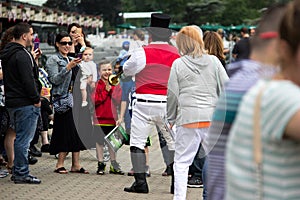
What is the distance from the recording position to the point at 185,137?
7.96 m

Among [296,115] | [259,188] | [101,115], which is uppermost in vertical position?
[296,115]

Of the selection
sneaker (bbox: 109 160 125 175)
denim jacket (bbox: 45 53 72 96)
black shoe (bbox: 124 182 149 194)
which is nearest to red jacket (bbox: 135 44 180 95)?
black shoe (bbox: 124 182 149 194)

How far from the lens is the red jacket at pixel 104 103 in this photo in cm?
1073

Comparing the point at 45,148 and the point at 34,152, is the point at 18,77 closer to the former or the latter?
the point at 34,152

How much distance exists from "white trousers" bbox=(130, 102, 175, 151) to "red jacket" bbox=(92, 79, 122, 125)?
1.47 metres

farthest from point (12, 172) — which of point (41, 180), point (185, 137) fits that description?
point (185, 137)

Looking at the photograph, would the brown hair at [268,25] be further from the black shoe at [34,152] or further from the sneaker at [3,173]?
the black shoe at [34,152]

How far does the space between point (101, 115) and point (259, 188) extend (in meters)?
7.88

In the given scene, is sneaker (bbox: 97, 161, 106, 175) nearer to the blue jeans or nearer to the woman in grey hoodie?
the blue jeans

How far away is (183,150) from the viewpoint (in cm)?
803

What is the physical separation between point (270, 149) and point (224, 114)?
0.79 m

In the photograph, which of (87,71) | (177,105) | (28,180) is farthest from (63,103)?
(177,105)

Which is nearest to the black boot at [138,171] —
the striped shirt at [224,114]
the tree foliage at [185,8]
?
the striped shirt at [224,114]

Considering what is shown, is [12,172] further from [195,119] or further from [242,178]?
[242,178]
